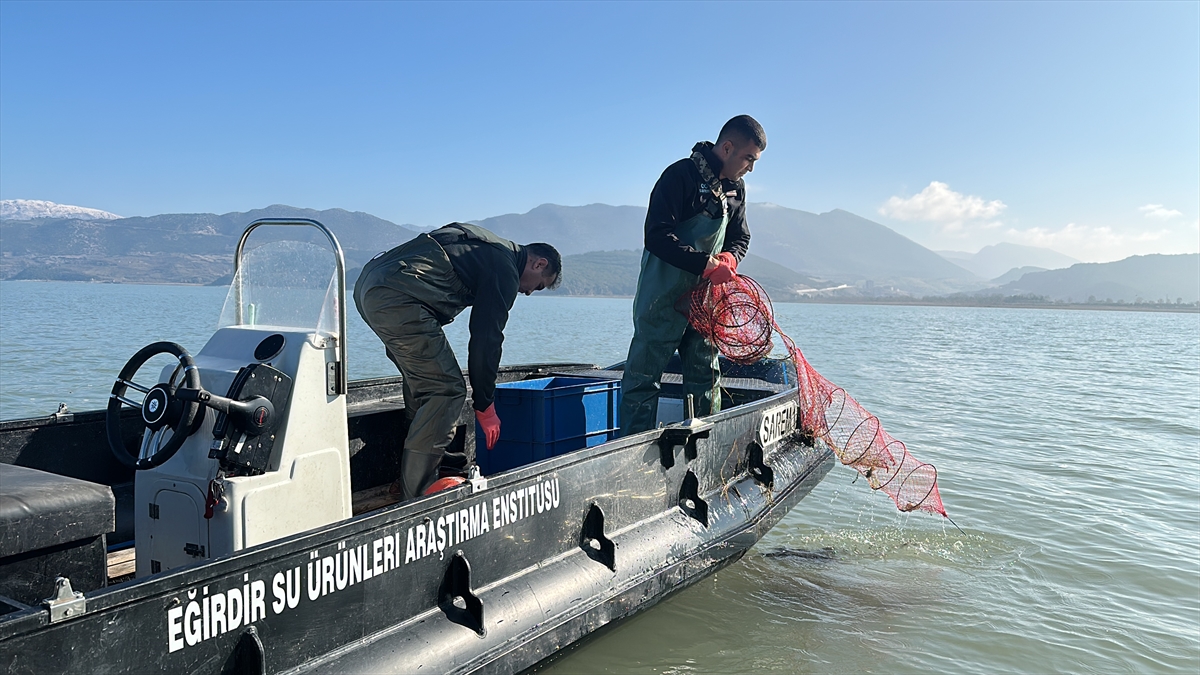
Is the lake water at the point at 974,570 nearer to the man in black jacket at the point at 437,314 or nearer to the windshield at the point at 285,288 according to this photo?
the man in black jacket at the point at 437,314

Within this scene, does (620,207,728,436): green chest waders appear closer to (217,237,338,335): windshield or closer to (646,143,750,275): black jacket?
(646,143,750,275): black jacket

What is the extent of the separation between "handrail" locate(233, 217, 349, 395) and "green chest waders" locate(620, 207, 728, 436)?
2134 millimetres

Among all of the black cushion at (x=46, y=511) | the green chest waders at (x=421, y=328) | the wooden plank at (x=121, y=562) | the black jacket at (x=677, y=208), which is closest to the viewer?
the black cushion at (x=46, y=511)

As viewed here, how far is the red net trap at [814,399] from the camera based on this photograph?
5227 mm

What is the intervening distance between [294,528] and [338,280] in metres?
1.06

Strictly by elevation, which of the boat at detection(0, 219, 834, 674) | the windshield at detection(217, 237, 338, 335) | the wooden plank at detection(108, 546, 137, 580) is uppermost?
the windshield at detection(217, 237, 338, 335)

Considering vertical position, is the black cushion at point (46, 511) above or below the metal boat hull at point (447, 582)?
above

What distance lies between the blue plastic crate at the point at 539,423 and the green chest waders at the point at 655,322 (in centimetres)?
34

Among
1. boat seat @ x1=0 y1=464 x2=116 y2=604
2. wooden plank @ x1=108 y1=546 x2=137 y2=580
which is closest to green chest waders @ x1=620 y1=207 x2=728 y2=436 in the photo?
wooden plank @ x1=108 y1=546 x2=137 y2=580

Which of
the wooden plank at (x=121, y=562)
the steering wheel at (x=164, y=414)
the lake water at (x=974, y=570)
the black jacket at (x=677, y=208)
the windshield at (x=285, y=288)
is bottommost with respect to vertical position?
the lake water at (x=974, y=570)

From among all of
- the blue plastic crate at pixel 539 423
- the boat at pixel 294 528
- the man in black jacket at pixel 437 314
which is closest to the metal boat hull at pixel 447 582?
the boat at pixel 294 528

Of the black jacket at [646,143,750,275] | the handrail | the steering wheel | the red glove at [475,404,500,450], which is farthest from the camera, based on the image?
the black jacket at [646,143,750,275]

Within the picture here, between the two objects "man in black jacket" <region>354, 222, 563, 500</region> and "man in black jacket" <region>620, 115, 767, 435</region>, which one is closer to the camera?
"man in black jacket" <region>354, 222, 563, 500</region>

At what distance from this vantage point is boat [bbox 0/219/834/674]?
2.29 metres
